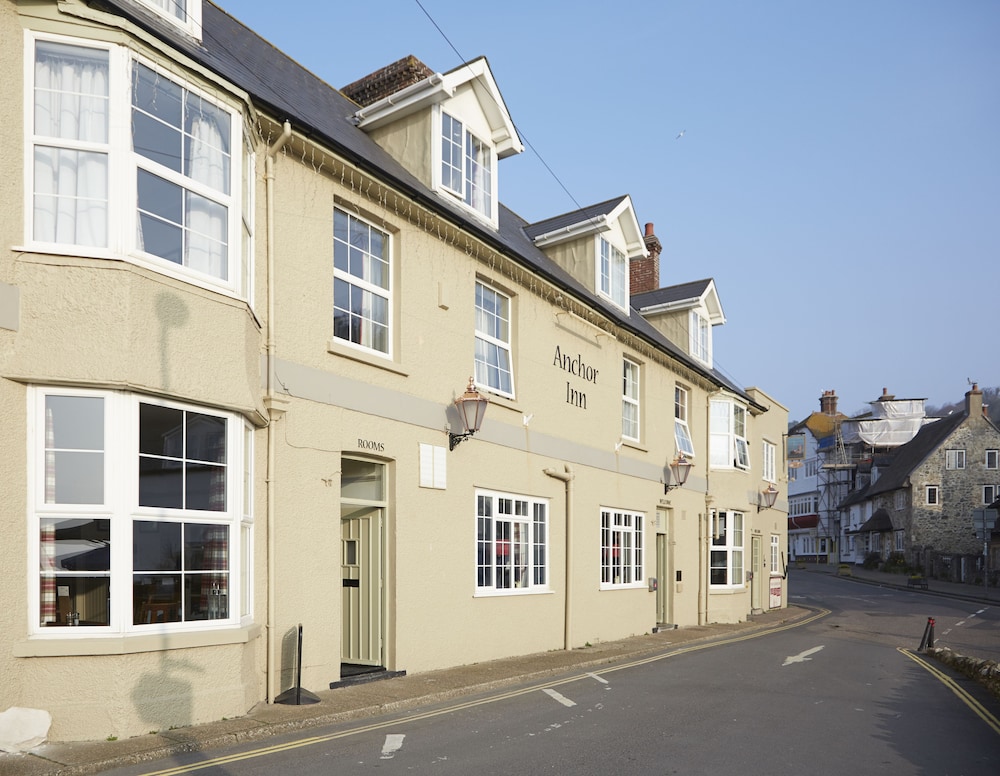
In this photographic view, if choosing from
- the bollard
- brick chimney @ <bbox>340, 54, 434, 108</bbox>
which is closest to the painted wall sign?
brick chimney @ <bbox>340, 54, 434, 108</bbox>

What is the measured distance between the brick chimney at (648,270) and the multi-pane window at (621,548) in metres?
11.9

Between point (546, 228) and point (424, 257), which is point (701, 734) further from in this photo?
point (546, 228)

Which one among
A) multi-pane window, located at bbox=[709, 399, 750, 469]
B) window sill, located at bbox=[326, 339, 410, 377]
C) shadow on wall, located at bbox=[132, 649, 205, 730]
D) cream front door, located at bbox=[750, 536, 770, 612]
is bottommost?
cream front door, located at bbox=[750, 536, 770, 612]

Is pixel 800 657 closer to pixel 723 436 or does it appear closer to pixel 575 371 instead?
pixel 575 371

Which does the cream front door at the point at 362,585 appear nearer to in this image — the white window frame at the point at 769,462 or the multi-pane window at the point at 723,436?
the multi-pane window at the point at 723,436

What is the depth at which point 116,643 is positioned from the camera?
765 cm

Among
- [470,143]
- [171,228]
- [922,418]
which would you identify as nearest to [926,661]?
[470,143]

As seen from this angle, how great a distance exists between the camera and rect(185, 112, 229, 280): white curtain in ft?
28.9

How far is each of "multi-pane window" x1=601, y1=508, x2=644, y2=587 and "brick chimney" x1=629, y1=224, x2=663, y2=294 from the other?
38.9 feet

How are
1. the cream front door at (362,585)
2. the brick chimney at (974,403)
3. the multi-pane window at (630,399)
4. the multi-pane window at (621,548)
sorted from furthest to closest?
1. the brick chimney at (974,403)
2. the multi-pane window at (630,399)
3. the multi-pane window at (621,548)
4. the cream front door at (362,585)

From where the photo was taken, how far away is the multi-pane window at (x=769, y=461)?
1273 inches

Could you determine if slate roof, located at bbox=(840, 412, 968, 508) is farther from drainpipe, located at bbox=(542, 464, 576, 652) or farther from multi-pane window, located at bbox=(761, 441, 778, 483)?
drainpipe, located at bbox=(542, 464, 576, 652)

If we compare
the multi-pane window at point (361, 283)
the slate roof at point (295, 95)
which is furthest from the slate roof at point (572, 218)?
the multi-pane window at point (361, 283)

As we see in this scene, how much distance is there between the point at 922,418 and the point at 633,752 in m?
85.3
